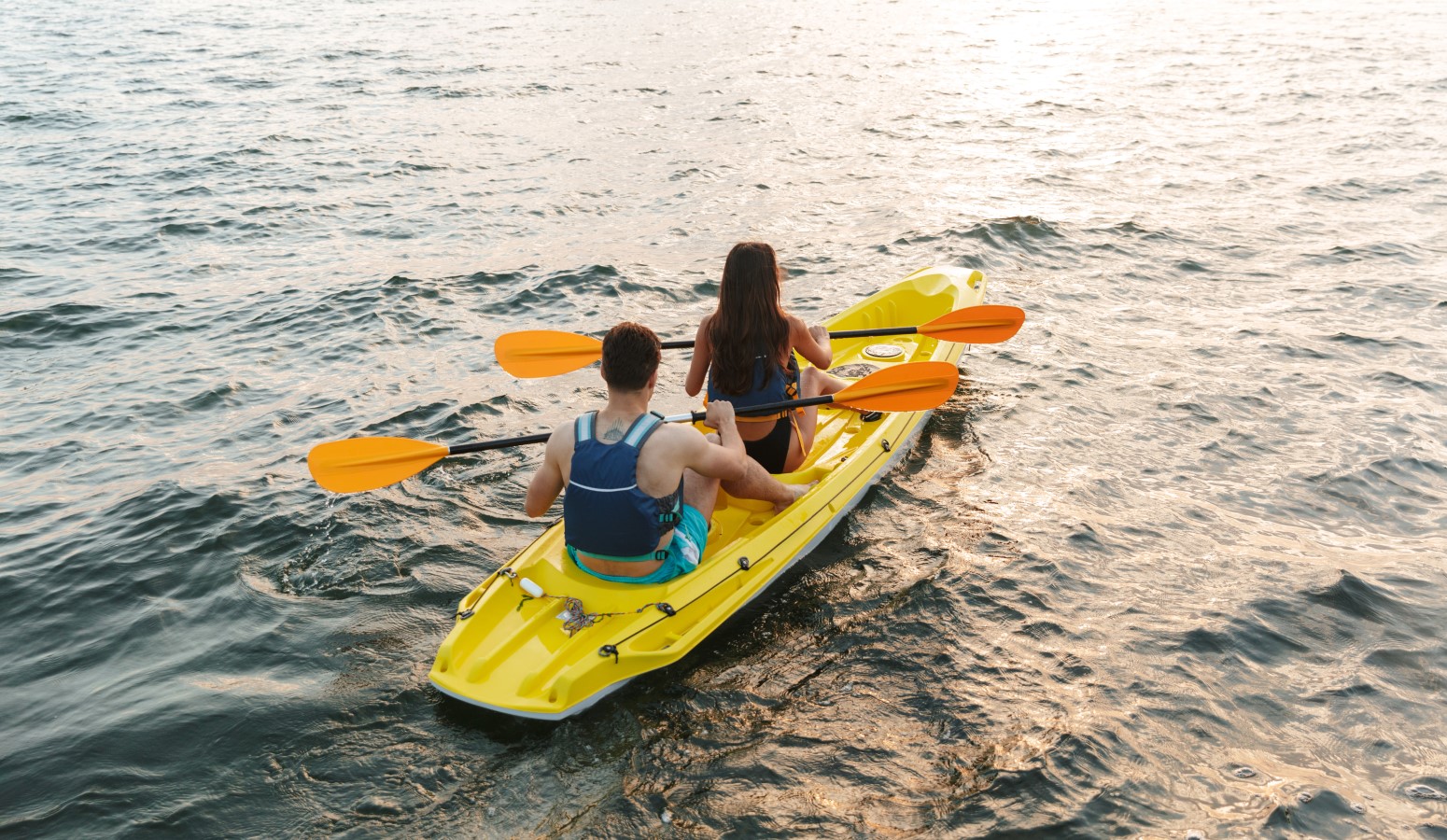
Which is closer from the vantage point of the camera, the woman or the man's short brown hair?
the man's short brown hair

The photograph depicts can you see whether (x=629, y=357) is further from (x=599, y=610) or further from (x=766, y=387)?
(x=766, y=387)

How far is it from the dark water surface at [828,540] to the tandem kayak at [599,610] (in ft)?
0.64

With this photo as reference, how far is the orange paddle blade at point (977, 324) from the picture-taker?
6625 mm

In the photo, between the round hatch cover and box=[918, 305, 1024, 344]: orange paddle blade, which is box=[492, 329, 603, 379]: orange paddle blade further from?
the round hatch cover

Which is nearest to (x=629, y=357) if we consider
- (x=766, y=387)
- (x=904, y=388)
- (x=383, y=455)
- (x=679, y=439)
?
(x=679, y=439)

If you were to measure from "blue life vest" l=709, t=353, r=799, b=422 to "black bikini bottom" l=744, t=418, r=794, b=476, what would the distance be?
16cm

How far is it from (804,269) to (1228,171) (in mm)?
6924

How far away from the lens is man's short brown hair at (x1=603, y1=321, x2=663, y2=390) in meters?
4.07

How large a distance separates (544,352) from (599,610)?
210cm

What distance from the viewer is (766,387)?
5254mm

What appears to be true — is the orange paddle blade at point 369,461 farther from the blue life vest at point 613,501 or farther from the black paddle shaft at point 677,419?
the blue life vest at point 613,501

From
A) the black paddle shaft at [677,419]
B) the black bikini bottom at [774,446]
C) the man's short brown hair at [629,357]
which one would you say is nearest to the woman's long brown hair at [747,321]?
the black paddle shaft at [677,419]

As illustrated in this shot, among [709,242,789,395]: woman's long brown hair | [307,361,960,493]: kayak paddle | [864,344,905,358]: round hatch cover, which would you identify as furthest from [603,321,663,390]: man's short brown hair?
[864,344,905,358]: round hatch cover

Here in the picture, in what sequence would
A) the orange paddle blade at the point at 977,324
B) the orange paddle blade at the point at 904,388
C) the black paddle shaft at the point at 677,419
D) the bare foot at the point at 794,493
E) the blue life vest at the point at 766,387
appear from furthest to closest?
the orange paddle blade at the point at 977,324
the orange paddle blade at the point at 904,388
the bare foot at the point at 794,493
the blue life vest at the point at 766,387
the black paddle shaft at the point at 677,419
